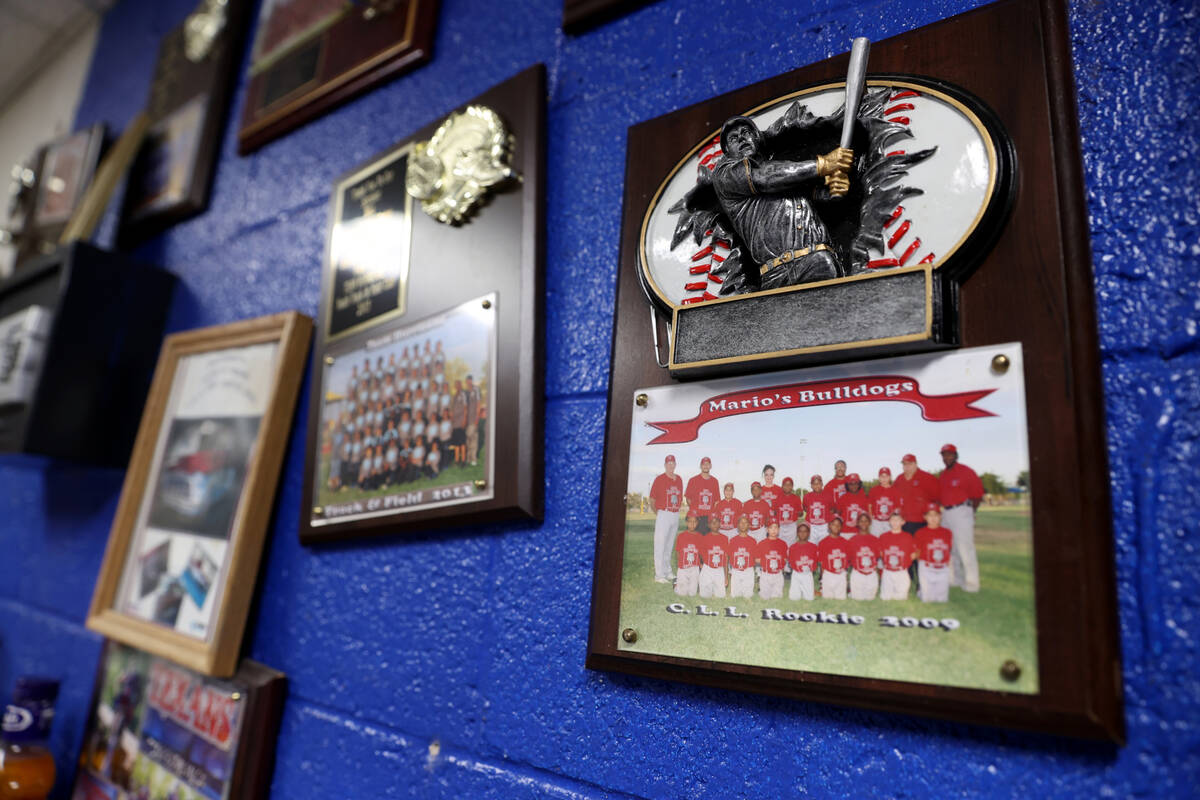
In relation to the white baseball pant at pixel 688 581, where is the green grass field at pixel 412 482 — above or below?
above

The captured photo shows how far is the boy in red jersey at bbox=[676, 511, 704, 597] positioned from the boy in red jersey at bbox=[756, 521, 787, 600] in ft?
0.21

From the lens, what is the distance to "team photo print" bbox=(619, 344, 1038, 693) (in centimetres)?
58

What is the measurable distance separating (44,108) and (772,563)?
324 centimetres

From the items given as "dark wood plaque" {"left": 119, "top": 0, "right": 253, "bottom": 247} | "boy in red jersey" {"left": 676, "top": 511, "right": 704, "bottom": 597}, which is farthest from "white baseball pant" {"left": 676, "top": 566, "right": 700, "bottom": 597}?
"dark wood plaque" {"left": 119, "top": 0, "right": 253, "bottom": 247}

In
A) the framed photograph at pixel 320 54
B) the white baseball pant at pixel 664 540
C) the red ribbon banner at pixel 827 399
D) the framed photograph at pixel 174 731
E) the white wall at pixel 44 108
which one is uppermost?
the white wall at pixel 44 108

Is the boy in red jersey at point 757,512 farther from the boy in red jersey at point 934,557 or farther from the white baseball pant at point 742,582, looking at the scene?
the boy in red jersey at point 934,557

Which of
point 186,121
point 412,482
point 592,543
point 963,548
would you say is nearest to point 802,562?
point 963,548

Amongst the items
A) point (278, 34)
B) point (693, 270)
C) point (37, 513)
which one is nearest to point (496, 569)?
point (693, 270)

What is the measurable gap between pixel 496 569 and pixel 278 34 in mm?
1454

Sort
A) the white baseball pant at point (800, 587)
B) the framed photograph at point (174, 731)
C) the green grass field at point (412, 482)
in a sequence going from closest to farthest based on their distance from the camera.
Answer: the white baseball pant at point (800, 587), the green grass field at point (412, 482), the framed photograph at point (174, 731)

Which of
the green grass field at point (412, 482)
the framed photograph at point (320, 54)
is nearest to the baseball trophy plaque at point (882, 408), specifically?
the green grass field at point (412, 482)

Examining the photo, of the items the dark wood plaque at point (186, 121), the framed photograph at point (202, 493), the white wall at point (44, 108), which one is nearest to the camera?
the framed photograph at point (202, 493)

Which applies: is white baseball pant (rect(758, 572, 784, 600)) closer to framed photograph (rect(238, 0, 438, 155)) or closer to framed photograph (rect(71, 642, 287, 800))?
framed photograph (rect(71, 642, 287, 800))

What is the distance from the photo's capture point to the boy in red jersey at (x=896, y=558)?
609 mm
